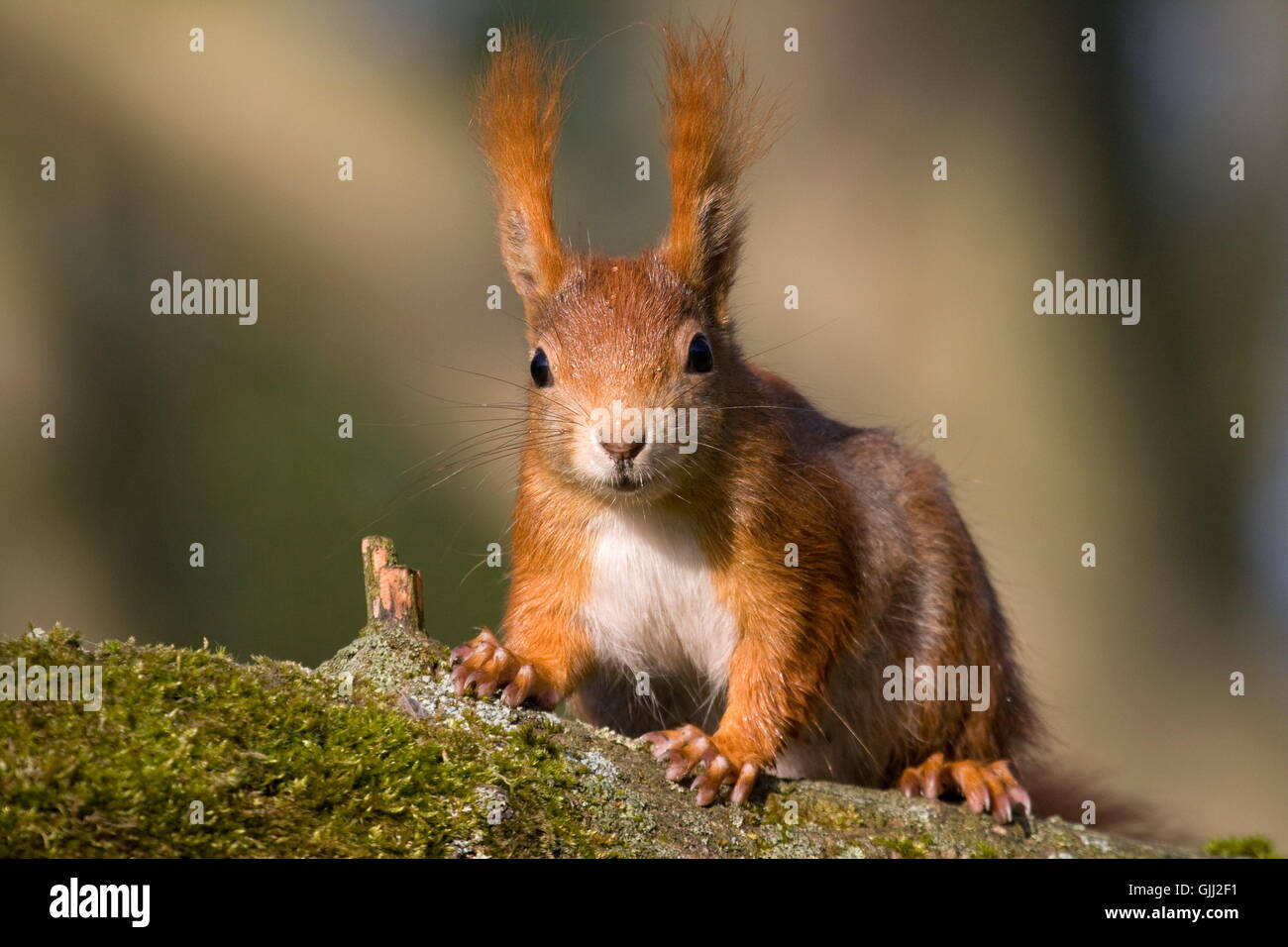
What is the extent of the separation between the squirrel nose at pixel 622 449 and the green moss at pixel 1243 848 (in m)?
2.23

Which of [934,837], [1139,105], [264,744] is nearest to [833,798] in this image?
[934,837]

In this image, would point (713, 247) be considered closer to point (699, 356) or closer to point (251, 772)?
point (699, 356)

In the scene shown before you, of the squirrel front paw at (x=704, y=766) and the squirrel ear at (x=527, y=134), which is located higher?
the squirrel ear at (x=527, y=134)

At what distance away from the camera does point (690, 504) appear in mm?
3814

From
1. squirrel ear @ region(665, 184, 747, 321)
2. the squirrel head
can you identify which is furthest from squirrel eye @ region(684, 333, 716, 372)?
squirrel ear @ region(665, 184, 747, 321)

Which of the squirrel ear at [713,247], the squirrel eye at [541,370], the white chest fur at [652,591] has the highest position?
the squirrel ear at [713,247]

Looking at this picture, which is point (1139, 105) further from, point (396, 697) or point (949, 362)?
point (396, 697)

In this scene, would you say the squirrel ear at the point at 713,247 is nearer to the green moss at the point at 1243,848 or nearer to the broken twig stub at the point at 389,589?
the broken twig stub at the point at 389,589

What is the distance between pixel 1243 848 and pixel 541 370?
276 centimetres

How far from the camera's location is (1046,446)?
8680mm

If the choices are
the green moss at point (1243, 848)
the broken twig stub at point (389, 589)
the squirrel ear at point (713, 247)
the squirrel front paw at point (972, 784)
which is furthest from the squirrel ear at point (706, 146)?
the green moss at point (1243, 848)

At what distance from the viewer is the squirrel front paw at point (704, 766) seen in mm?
3102

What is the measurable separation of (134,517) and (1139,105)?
8080 millimetres

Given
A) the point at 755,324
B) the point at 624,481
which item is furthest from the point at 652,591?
the point at 755,324
